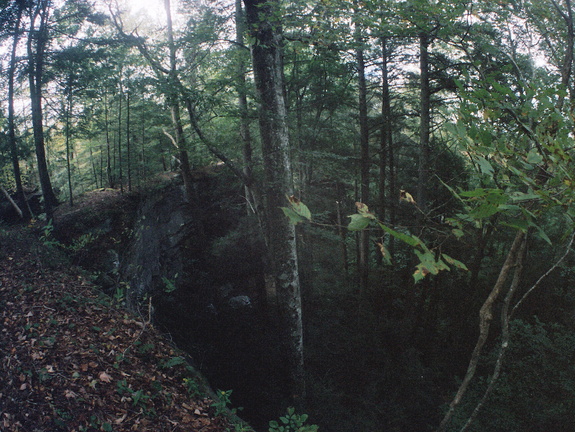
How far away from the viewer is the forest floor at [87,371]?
3451 millimetres

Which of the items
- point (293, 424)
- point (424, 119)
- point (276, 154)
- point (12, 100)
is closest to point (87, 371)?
point (293, 424)

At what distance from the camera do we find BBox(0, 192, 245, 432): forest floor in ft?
11.3

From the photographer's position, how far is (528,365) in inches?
279

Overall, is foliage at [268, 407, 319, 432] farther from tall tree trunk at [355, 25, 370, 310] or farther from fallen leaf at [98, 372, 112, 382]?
tall tree trunk at [355, 25, 370, 310]

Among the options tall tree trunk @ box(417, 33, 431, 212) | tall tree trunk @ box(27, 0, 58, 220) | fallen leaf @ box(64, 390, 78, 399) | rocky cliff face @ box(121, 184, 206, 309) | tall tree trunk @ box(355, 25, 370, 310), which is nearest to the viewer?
fallen leaf @ box(64, 390, 78, 399)

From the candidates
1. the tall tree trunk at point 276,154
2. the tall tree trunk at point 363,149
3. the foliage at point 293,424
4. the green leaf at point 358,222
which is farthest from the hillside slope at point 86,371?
the tall tree trunk at point 363,149

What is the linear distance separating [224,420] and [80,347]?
2.40 m

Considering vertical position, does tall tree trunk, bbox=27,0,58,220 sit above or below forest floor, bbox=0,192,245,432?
above

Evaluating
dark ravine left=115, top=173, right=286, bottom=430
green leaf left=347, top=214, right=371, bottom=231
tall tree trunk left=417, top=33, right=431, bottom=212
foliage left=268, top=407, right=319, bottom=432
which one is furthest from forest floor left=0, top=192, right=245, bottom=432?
tall tree trunk left=417, top=33, right=431, bottom=212

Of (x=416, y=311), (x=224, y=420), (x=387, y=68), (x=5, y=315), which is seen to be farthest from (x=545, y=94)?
(x=416, y=311)

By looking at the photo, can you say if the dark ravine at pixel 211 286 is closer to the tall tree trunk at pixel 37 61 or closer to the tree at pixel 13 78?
the tall tree trunk at pixel 37 61

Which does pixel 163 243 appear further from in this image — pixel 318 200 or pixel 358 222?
pixel 358 222

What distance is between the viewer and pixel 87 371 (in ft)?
13.4

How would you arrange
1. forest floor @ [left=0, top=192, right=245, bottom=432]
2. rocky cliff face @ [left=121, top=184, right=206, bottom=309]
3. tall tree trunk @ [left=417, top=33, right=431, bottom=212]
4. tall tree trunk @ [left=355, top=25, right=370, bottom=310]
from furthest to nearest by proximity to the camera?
rocky cliff face @ [left=121, top=184, right=206, bottom=309]
tall tree trunk @ [left=355, top=25, right=370, bottom=310]
tall tree trunk @ [left=417, top=33, right=431, bottom=212]
forest floor @ [left=0, top=192, right=245, bottom=432]
